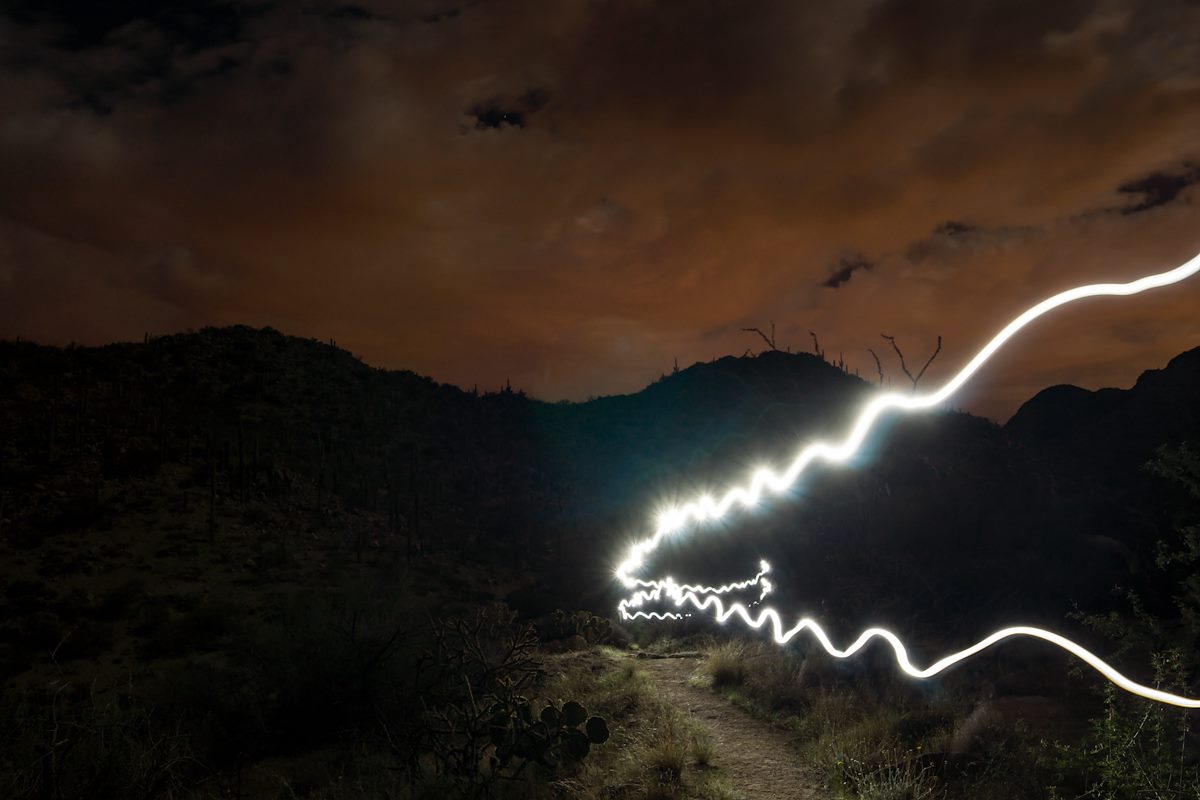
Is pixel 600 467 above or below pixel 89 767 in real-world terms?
above

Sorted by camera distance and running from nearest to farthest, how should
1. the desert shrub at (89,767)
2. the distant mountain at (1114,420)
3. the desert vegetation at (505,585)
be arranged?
the desert shrub at (89,767) < the desert vegetation at (505,585) < the distant mountain at (1114,420)

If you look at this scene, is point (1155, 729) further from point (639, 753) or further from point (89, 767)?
point (89, 767)

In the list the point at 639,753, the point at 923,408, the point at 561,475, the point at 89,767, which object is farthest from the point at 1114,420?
the point at 89,767

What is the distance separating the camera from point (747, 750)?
732 centimetres

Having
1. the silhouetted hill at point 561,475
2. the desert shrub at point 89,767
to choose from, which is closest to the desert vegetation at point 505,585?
the desert shrub at point 89,767

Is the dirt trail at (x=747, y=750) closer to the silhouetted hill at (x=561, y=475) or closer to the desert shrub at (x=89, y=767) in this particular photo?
the silhouetted hill at (x=561, y=475)

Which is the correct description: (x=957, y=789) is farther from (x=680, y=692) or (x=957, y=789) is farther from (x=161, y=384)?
(x=161, y=384)

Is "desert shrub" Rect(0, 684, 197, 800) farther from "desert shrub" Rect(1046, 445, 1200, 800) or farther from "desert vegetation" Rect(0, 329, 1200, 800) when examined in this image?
"desert shrub" Rect(1046, 445, 1200, 800)

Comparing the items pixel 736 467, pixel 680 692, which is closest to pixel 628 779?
pixel 680 692

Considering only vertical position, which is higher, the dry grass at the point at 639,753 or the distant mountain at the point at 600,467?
the distant mountain at the point at 600,467

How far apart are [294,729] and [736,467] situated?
119 feet

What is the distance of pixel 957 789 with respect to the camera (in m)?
5.75

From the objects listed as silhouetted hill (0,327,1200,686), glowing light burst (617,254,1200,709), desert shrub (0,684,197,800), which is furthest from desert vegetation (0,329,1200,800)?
glowing light burst (617,254,1200,709)

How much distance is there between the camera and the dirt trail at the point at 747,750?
614 centimetres
